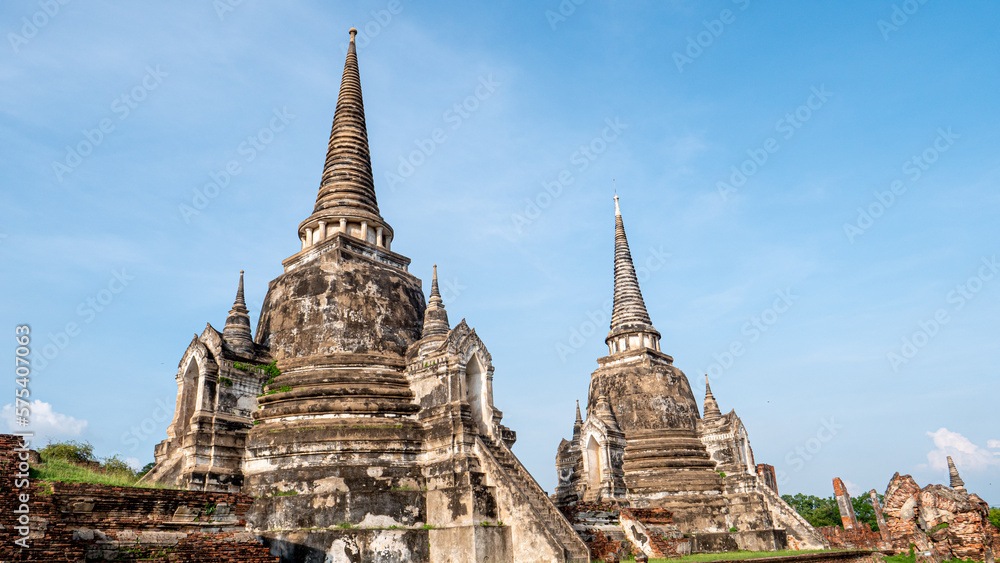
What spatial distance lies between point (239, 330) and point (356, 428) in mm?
5057

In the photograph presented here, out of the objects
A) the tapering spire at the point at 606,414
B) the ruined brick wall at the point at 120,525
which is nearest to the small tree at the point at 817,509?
the tapering spire at the point at 606,414

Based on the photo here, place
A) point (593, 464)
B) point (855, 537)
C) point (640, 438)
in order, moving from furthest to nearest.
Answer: point (855, 537) < point (640, 438) < point (593, 464)

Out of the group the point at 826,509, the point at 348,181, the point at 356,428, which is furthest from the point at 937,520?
the point at 826,509

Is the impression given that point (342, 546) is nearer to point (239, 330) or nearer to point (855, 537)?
point (239, 330)

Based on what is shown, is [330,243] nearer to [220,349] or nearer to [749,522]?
[220,349]

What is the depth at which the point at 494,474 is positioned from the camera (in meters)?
16.8

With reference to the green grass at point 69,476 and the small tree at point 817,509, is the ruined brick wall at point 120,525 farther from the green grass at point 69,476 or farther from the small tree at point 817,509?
the small tree at point 817,509

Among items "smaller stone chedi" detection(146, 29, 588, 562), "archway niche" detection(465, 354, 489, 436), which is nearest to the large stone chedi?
"smaller stone chedi" detection(146, 29, 588, 562)

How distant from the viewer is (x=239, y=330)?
20.0 metres

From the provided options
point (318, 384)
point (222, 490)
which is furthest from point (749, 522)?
point (222, 490)

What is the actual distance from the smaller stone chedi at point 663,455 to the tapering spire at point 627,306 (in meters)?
0.07

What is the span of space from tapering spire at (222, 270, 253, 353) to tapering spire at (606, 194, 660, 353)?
18.3m

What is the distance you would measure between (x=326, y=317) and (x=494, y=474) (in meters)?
6.83

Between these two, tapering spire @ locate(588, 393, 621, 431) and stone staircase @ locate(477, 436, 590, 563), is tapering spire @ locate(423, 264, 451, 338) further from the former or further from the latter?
tapering spire @ locate(588, 393, 621, 431)
